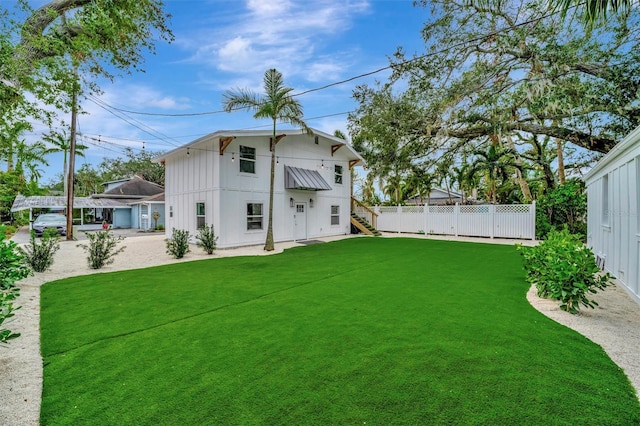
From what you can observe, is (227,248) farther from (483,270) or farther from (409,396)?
(409,396)

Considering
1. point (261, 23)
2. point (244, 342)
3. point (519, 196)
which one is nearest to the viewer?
point (244, 342)

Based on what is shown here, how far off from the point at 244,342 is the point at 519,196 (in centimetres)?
2180

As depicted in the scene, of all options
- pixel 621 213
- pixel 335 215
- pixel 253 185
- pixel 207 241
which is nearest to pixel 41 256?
pixel 207 241

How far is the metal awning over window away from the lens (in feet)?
46.6

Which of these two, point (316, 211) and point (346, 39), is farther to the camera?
point (316, 211)

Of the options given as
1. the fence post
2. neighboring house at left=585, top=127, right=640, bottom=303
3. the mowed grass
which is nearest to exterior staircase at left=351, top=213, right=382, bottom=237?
the fence post

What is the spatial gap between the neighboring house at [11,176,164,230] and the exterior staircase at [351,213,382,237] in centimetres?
1509

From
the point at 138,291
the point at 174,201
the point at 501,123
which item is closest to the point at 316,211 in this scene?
the point at 174,201

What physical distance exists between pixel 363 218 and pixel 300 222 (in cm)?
503

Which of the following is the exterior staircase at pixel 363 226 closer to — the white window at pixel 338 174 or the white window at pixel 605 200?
the white window at pixel 338 174

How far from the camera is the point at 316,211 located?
16.2 metres

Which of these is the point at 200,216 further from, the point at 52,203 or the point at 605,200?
the point at 52,203

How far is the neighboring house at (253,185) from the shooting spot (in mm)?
12312

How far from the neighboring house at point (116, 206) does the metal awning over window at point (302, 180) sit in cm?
1416
